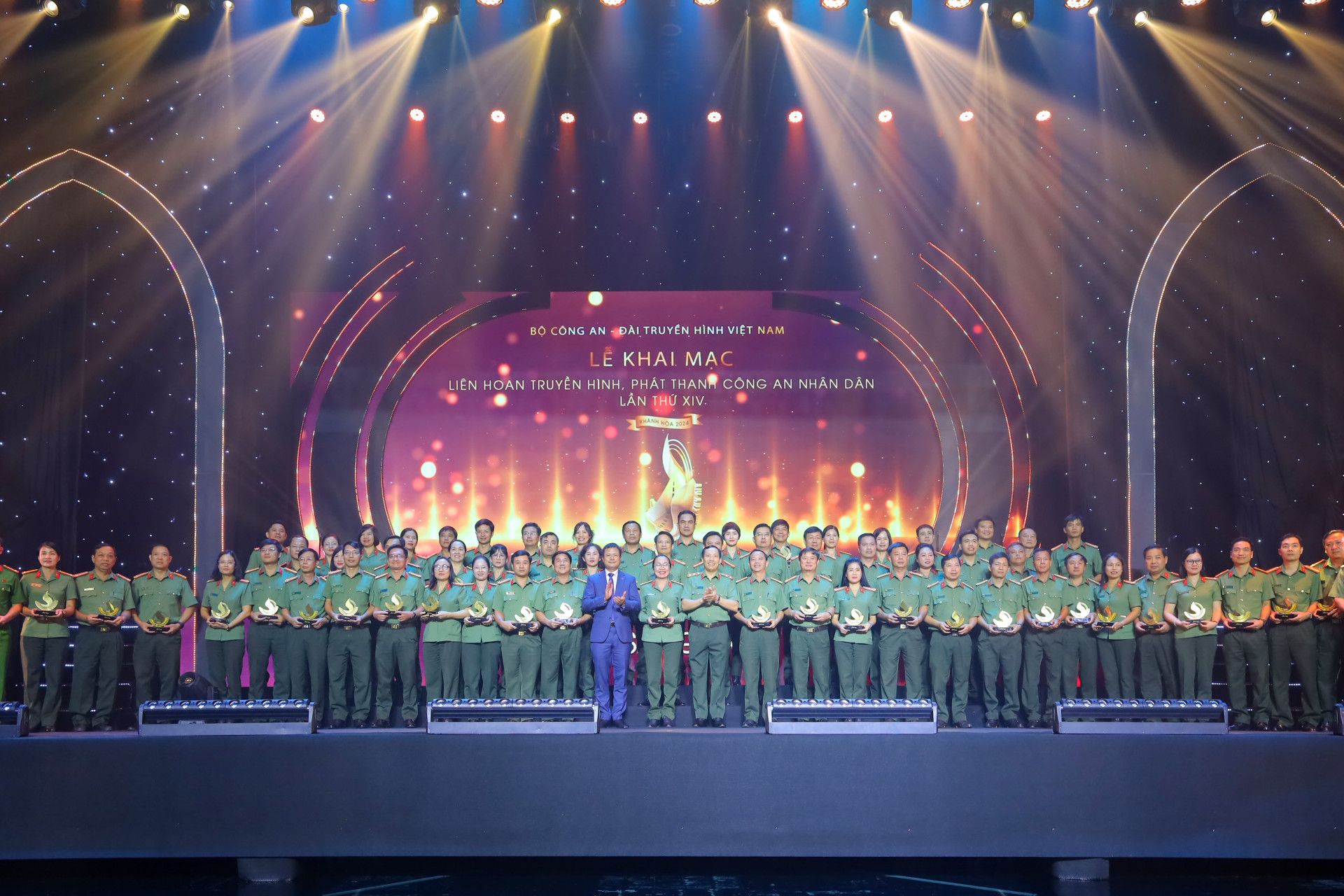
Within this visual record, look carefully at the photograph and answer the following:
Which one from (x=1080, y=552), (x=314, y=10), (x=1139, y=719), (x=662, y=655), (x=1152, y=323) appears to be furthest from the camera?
(x=1152, y=323)

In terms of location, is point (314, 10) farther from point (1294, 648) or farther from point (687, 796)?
point (1294, 648)

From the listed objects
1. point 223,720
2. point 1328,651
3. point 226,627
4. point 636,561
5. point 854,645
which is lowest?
point 223,720

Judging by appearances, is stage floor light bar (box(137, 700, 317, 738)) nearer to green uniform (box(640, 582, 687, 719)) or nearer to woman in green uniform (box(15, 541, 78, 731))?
woman in green uniform (box(15, 541, 78, 731))

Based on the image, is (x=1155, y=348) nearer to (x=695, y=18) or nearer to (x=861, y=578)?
(x=861, y=578)

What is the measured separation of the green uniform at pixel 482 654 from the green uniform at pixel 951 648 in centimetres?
267

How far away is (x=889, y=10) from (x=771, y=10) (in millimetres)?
853

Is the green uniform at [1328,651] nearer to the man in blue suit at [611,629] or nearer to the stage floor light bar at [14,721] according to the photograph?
the man in blue suit at [611,629]

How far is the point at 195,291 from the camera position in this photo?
7512 mm

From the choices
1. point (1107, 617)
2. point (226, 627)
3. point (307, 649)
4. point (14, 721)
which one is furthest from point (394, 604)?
point (1107, 617)

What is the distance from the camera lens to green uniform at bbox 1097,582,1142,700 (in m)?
5.66

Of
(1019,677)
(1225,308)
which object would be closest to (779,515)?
(1019,677)

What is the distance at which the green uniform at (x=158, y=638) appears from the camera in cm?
572

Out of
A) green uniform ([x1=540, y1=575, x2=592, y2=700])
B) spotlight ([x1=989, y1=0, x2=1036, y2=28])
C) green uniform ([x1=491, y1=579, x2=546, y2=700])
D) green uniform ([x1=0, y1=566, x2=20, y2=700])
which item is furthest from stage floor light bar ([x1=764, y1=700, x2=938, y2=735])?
spotlight ([x1=989, y1=0, x2=1036, y2=28])

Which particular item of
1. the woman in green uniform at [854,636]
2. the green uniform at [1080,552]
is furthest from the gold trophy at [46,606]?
the green uniform at [1080,552]
